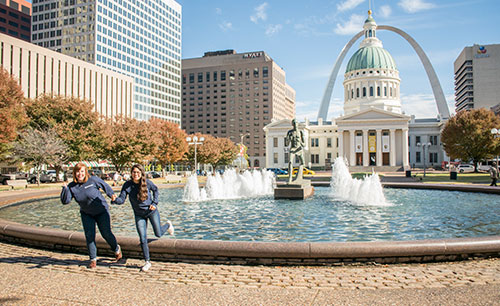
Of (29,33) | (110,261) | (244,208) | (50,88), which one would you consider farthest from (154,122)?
(29,33)

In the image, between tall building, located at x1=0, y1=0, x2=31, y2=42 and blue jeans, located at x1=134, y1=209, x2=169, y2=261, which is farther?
tall building, located at x1=0, y1=0, x2=31, y2=42

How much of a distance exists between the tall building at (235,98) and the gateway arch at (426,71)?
36.8 meters

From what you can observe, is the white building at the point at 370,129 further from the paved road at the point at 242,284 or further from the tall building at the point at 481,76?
the paved road at the point at 242,284

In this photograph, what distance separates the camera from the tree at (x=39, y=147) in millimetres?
38250

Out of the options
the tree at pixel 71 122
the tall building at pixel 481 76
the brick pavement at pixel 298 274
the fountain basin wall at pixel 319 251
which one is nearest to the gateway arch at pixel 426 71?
the tall building at pixel 481 76

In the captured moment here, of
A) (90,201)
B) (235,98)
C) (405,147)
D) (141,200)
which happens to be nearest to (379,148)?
(405,147)

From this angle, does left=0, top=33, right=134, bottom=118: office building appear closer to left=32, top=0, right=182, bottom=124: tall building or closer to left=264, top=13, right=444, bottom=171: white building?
left=32, top=0, right=182, bottom=124: tall building

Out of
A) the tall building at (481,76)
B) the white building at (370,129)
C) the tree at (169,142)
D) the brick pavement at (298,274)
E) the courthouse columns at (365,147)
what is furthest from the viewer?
the tall building at (481,76)

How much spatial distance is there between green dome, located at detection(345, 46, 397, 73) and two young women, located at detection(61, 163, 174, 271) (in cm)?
11043

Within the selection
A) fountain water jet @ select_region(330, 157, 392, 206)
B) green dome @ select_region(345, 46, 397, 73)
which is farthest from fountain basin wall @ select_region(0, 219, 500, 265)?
green dome @ select_region(345, 46, 397, 73)

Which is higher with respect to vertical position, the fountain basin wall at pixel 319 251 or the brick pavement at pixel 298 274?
the fountain basin wall at pixel 319 251

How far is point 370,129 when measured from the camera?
95.1m

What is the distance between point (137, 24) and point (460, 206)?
118711 millimetres

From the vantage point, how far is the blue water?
11.3 metres
